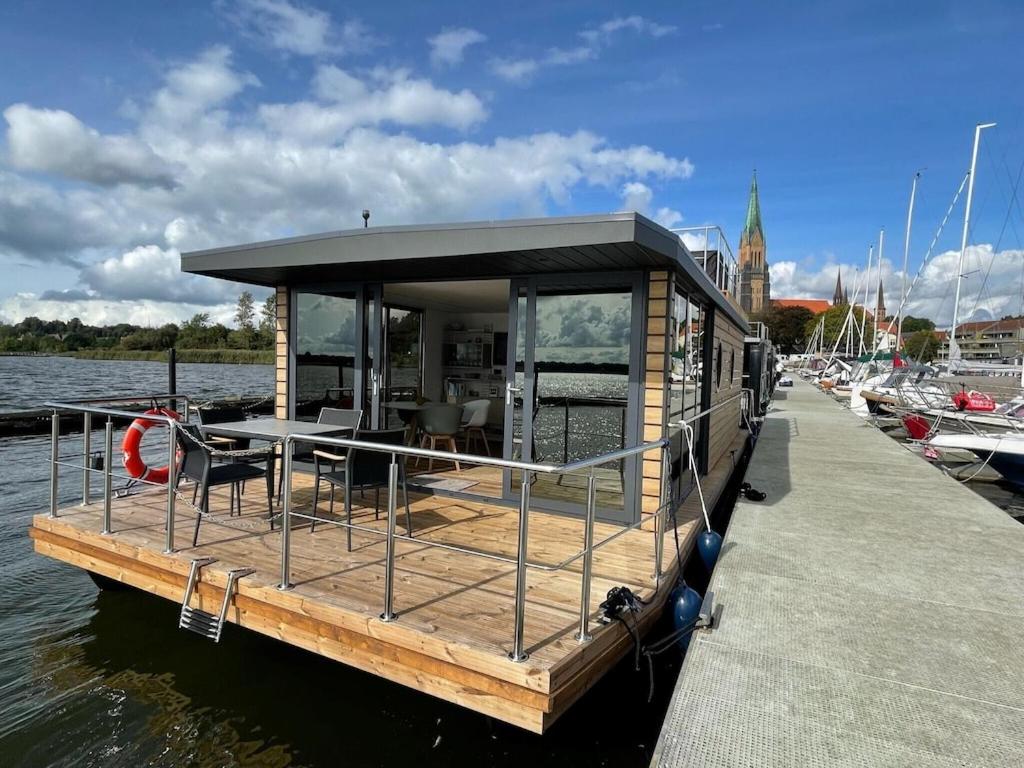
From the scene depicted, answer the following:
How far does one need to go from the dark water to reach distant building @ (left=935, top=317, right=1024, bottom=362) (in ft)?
64.2

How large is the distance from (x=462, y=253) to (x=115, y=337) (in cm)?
5493

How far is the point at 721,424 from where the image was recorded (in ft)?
27.0

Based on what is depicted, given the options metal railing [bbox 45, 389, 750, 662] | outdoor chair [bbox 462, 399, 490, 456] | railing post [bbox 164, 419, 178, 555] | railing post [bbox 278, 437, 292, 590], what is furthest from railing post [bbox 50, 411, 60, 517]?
outdoor chair [bbox 462, 399, 490, 456]

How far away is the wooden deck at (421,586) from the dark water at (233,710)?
0.54 metres

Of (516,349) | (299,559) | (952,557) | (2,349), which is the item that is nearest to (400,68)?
(516,349)

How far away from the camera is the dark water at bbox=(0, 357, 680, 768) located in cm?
299

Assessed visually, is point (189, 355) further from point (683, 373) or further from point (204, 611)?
point (204, 611)

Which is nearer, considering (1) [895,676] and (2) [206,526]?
(1) [895,676]

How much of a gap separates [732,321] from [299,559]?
25.1ft

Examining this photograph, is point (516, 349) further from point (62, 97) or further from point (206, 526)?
point (62, 97)

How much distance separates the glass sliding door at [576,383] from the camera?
446cm

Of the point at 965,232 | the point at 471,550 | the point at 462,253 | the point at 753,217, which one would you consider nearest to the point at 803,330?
the point at 753,217

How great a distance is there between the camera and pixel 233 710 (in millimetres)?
3332

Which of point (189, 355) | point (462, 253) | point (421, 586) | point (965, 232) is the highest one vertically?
point (965, 232)
